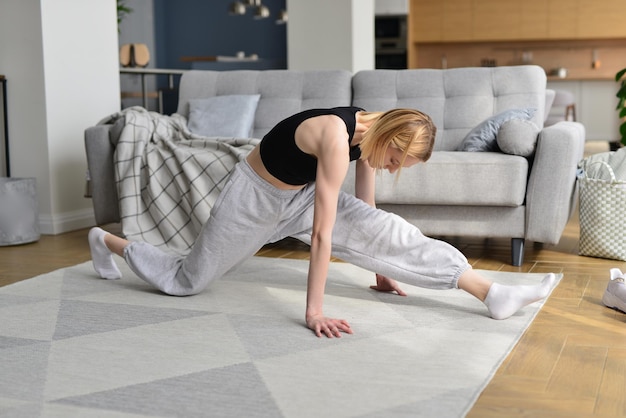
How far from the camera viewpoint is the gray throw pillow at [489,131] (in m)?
3.81

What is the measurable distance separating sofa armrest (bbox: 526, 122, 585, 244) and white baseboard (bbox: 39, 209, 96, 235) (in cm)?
263

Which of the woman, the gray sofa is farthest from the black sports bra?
the gray sofa

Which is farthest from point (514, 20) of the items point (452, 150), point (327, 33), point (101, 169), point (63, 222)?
point (101, 169)

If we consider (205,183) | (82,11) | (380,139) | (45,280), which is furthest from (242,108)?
(380,139)

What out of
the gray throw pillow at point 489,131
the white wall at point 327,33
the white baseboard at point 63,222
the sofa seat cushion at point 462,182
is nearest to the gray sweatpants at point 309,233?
the sofa seat cushion at point 462,182

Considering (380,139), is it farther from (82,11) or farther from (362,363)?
(82,11)

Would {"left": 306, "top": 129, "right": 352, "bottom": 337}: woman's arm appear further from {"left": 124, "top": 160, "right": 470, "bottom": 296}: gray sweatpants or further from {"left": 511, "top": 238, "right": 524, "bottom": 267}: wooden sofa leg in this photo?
{"left": 511, "top": 238, "right": 524, "bottom": 267}: wooden sofa leg

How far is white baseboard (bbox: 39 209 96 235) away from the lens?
461cm

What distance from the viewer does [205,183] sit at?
3865 mm

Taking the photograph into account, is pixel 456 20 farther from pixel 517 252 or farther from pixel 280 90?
pixel 517 252

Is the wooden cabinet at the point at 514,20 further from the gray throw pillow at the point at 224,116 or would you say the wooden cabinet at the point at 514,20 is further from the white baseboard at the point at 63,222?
the white baseboard at the point at 63,222

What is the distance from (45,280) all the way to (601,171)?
2474mm

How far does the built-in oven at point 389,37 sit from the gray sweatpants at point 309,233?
27.6 ft

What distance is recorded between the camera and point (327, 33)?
6539 millimetres
